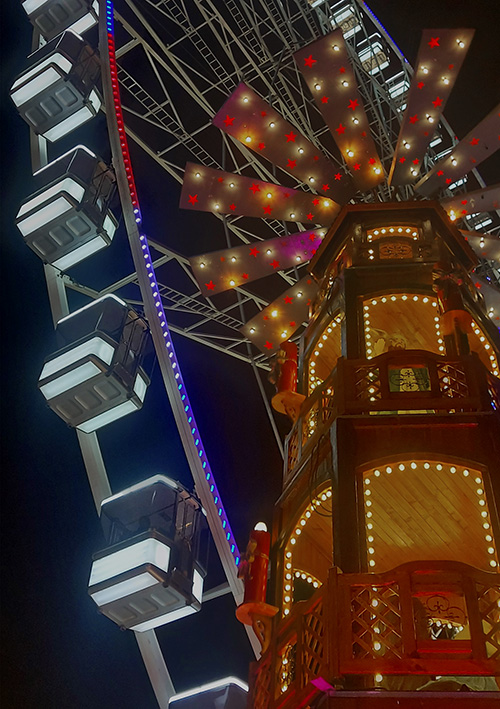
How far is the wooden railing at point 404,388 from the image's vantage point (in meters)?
7.89

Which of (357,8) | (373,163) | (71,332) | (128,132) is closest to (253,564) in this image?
(71,332)

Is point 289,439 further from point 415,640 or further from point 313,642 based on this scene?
point 415,640

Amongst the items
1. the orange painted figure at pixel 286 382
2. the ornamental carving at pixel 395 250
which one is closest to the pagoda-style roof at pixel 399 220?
the ornamental carving at pixel 395 250

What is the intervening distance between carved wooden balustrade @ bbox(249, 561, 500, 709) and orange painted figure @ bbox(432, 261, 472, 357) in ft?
10.7

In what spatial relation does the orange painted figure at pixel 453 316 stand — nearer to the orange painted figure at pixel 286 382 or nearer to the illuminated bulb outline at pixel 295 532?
the orange painted figure at pixel 286 382

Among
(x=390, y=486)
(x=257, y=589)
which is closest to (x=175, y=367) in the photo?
(x=390, y=486)

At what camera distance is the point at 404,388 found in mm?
8680

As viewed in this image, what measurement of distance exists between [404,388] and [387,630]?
3.41 metres

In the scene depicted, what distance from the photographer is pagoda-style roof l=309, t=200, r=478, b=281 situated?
36.9 ft

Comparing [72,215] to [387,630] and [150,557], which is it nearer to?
[150,557]

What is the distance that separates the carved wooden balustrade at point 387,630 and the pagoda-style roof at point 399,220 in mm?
6209

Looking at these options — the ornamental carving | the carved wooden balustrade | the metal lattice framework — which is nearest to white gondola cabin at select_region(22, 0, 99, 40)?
the metal lattice framework

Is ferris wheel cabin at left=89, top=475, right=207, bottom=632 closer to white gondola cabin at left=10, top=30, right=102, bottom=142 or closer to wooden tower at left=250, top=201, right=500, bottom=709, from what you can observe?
wooden tower at left=250, top=201, right=500, bottom=709

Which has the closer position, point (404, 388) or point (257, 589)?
point (257, 589)
